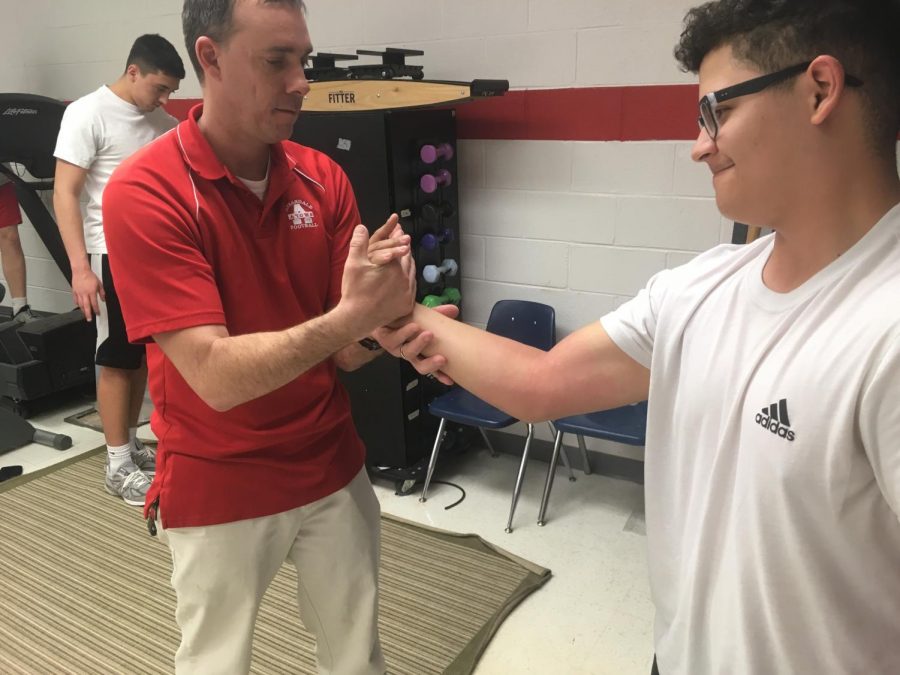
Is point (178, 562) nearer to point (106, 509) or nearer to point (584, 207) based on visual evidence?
point (106, 509)

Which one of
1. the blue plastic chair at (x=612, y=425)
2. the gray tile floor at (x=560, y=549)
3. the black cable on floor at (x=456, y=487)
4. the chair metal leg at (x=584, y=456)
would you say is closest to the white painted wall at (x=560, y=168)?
the chair metal leg at (x=584, y=456)

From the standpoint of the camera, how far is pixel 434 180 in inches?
112

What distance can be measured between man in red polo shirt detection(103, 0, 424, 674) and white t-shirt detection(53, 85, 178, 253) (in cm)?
185

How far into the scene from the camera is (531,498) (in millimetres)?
3020

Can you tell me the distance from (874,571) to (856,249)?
0.37 m

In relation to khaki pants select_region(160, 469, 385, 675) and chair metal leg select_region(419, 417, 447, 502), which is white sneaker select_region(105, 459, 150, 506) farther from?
khaki pants select_region(160, 469, 385, 675)

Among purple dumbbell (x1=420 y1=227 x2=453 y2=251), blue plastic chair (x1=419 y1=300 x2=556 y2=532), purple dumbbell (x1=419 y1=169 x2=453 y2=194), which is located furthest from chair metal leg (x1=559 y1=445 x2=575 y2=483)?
purple dumbbell (x1=419 y1=169 x2=453 y2=194)

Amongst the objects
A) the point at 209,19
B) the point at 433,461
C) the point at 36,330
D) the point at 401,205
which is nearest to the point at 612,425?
the point at 433,461

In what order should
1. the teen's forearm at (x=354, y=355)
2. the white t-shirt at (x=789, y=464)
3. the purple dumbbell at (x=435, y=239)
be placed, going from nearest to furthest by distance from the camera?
the white t-shirt at (x=789, y=464), the teen's forearm at (x=354, y=355), the purple dumbbell at (x=435, y=239)

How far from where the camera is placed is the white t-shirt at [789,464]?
0.76 meters

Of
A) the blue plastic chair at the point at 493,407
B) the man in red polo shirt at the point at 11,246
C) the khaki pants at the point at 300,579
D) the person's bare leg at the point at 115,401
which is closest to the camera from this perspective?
the khaki pants at the point at 300,579

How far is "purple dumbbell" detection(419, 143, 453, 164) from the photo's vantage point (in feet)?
9.23

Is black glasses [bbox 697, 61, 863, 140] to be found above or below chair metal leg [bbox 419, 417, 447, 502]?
above

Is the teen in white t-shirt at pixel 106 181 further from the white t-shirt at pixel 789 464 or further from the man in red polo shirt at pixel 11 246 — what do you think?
the white t-shirt at pixel 789 464
